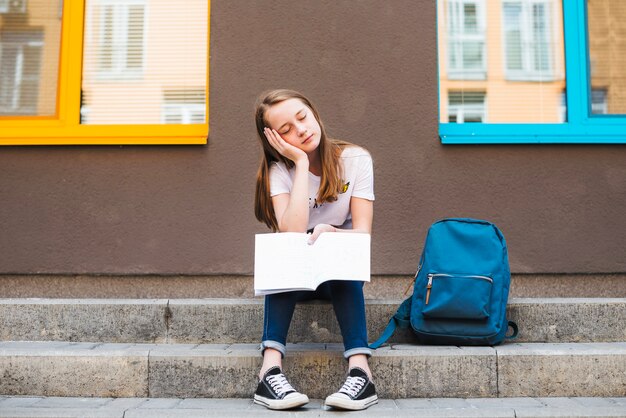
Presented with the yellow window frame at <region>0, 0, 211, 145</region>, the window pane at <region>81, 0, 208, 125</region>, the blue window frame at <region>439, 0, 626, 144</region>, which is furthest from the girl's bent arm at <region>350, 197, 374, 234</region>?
the window pane at <region>81, 0, 208, 125</region>

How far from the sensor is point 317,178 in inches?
107

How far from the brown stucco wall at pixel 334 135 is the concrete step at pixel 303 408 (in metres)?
1.22

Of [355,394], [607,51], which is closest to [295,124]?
[355,394]

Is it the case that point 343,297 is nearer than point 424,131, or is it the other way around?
point 343,297

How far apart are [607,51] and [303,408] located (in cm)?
321

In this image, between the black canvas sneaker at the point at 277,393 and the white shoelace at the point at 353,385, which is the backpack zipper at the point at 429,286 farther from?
the black canvas sneaker at the point at 277,393

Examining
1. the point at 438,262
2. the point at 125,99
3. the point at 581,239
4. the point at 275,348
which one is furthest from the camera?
the point at 125,99

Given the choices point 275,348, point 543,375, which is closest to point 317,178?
point 275,348

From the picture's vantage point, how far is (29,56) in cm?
389

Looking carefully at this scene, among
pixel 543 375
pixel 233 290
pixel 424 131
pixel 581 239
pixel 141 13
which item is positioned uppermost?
pixel 141 13

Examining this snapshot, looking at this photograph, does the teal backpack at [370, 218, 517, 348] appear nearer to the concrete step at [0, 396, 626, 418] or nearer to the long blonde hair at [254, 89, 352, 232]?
the concrete step at [0, 396, 626, 418]

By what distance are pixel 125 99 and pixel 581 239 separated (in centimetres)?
320

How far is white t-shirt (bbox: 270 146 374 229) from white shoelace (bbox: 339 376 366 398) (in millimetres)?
765

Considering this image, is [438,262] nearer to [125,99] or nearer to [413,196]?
[413,196]
